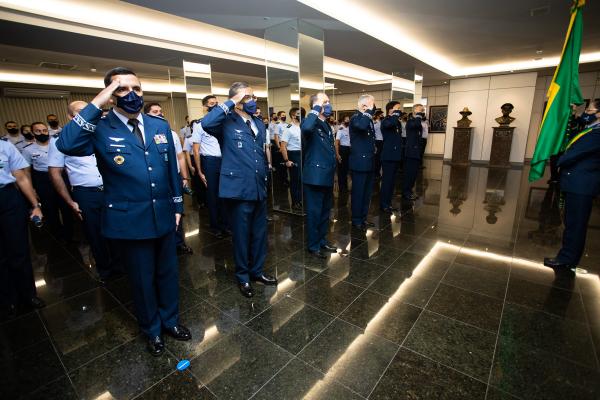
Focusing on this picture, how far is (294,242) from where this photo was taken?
371 cm

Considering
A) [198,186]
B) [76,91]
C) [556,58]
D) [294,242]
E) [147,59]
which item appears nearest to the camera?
[294,242]

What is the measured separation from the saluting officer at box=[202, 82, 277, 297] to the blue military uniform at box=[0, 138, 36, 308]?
1475 mm

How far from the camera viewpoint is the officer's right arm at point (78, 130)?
1457mm

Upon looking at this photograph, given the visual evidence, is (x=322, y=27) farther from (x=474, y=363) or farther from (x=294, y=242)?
(x=474, y=363)

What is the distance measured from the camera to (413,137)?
17.3ft

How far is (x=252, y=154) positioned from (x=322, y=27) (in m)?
3.53

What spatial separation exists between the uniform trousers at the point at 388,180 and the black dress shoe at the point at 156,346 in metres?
3.97

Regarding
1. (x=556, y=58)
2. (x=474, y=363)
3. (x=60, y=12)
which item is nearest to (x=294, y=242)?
(x=474, y=363)

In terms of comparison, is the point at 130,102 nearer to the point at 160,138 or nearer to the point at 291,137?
the point at 160,138

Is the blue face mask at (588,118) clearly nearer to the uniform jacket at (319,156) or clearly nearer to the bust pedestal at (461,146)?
the uniform jacket at (319,156)

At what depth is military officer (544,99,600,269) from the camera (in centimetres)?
265

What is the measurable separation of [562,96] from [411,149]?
257 centimetres

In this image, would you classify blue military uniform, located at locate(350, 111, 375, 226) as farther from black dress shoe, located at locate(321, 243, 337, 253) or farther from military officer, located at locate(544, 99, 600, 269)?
military officer, located at locate(544, 99, 600, 269)

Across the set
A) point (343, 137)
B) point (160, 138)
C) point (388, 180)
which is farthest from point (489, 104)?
point (160, 138)
